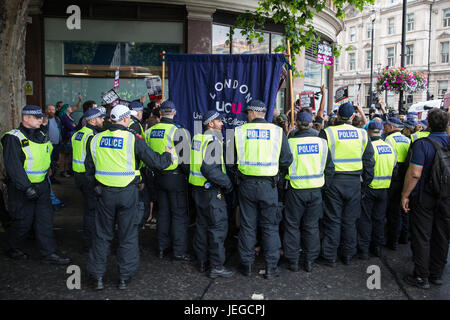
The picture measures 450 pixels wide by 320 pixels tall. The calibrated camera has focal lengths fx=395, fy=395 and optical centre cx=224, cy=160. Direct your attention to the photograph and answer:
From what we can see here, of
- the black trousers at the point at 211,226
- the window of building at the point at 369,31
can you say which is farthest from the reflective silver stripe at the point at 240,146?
the window of building at the point at 369,31

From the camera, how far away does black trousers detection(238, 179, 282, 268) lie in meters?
4.96

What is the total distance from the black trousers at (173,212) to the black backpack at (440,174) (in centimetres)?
319

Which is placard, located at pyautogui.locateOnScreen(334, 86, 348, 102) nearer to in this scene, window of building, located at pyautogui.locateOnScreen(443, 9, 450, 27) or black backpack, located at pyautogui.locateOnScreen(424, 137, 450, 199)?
black backpack, located at pyautogui.locateOnScreen(424, 137, 450, 199)

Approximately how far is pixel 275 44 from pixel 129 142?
11.5 m

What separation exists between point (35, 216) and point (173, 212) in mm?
1855

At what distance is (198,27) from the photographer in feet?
41.1

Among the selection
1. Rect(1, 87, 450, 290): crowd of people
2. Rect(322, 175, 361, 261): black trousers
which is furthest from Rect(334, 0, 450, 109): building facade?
Rect(322, 175, 361, 261): black trousers

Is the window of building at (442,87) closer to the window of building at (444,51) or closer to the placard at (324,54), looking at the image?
the window of building at (444,51)

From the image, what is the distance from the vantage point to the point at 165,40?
1269cm

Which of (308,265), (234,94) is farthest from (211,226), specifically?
(234,94)

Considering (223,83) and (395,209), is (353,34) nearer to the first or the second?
(223,83)

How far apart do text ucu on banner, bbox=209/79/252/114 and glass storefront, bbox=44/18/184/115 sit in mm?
6719

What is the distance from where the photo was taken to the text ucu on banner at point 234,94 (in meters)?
6.43
